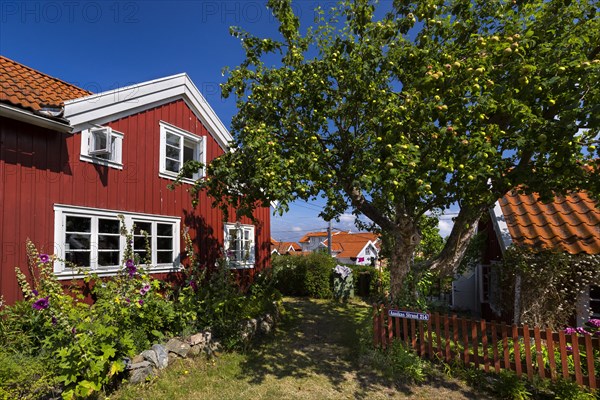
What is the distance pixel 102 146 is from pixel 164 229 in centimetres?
256

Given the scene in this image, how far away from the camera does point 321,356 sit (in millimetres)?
6879

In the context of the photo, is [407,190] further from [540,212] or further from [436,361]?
[540,212]

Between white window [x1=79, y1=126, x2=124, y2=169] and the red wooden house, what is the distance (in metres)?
0.02

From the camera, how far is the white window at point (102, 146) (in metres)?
7.30

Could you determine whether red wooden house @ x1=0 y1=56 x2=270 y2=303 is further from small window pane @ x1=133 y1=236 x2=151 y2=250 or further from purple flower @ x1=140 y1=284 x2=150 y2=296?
purple flower @ x1=140 y1=284 x2=150 y2=296

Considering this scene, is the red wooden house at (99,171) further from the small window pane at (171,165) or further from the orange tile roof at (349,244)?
the orange tile roof at (349,244)

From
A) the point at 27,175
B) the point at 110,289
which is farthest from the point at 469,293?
the point at 27,175

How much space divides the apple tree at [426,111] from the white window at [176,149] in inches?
95.5

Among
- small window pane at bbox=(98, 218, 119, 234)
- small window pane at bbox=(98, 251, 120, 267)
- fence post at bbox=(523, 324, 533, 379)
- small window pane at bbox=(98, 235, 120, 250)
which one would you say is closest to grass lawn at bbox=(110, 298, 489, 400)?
fence post at bbox=(523, 324, 533, 379)

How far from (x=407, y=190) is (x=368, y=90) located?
2.45 m

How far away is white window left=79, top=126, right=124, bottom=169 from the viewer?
23.9ft

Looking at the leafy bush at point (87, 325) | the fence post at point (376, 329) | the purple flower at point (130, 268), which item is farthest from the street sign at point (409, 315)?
the purple flower at point (130, 268)

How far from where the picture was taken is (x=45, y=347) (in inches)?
189

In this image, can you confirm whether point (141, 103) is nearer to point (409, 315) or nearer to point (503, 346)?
point (409, 315)
